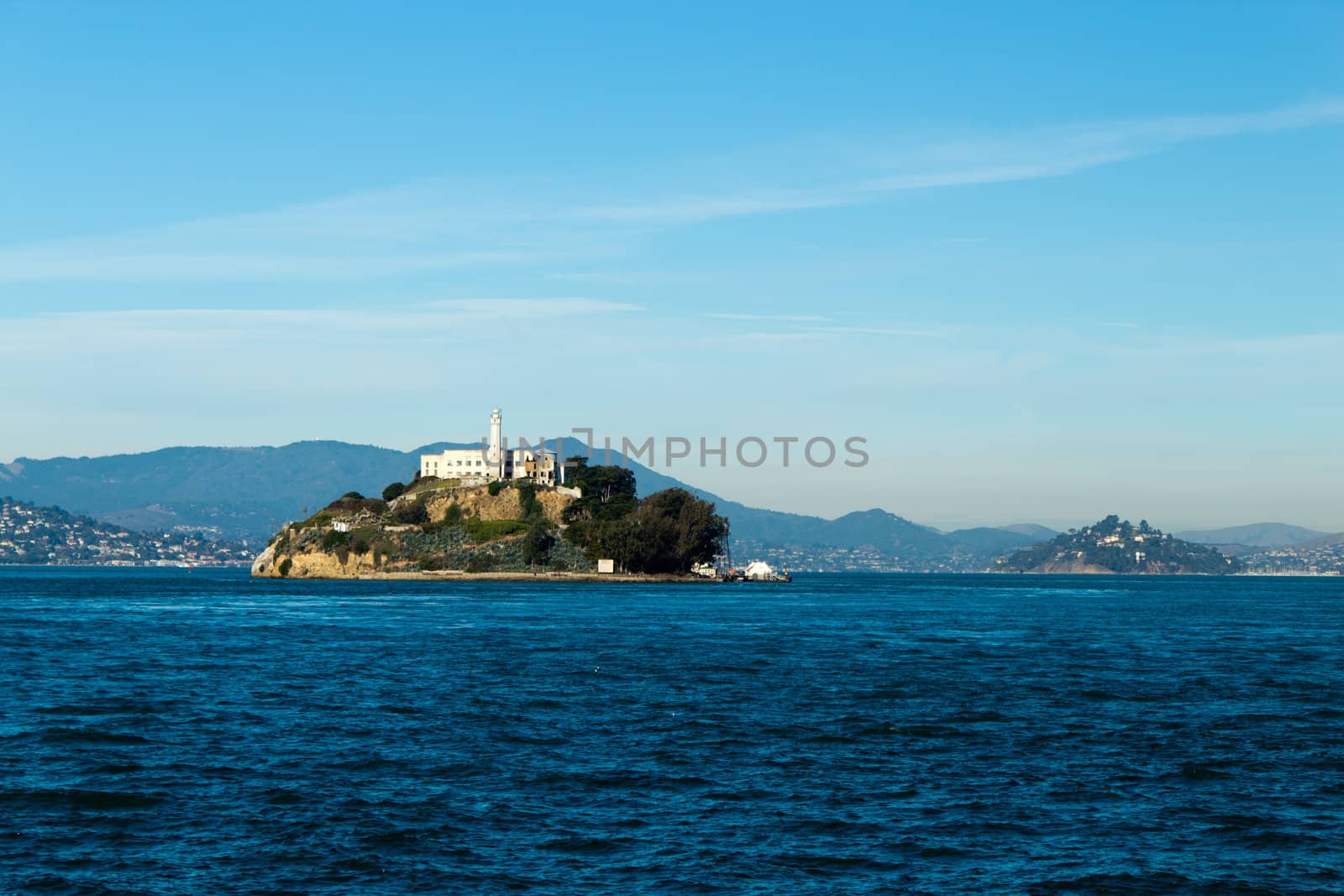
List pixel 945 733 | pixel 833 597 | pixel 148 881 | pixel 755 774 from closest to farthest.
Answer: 1. pixel 148 881
2. pixel 755 774
3. pixel 945 733
4. pixel 833 597

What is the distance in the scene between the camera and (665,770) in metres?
37.4

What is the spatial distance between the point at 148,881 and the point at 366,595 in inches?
5749

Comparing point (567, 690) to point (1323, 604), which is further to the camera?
point (1323, 604)

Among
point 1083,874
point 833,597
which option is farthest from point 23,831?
point 833,597

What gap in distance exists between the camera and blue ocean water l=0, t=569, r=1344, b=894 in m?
27.0

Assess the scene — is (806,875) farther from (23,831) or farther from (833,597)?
(833,597)

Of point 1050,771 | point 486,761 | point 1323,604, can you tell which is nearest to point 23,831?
point 486,761

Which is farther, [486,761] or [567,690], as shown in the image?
[567,690]

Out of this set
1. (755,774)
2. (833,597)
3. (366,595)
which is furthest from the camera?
(833,597)

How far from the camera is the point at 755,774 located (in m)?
36.9

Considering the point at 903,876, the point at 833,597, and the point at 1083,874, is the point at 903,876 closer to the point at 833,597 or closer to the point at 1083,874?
the point at 1083,874

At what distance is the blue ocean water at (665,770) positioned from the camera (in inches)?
1062

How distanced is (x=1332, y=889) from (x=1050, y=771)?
11864mm

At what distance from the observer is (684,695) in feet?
181
